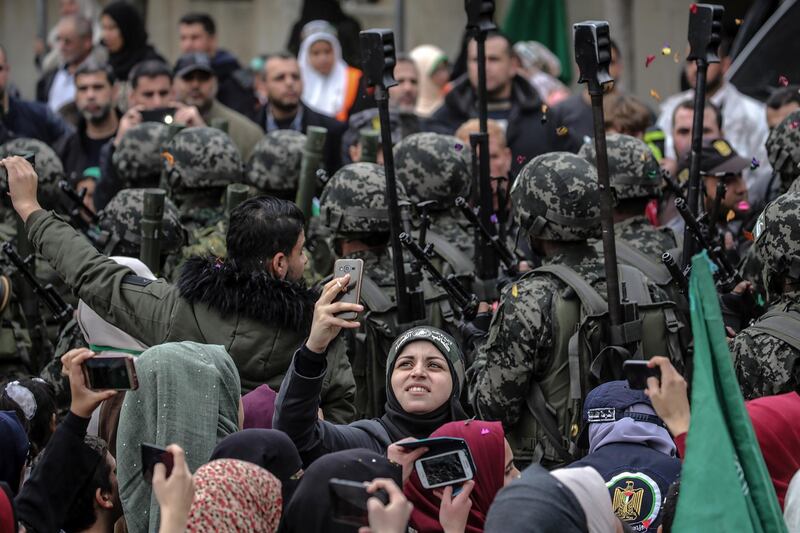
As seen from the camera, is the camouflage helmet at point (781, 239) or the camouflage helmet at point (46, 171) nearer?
the camouflage helmet at point (781, 239)

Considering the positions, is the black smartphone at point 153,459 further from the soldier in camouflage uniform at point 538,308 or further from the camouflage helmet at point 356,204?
the camouflage helmet at point 356,204

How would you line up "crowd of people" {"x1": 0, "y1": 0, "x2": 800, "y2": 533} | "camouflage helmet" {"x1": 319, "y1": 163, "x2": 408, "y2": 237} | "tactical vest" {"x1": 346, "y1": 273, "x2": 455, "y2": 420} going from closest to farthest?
"crowd of people" {"x1": 0, "y1": 0, "x2": 800, "y2": 533}, "tactical vest" {"x1": 346, "y1": 273, "x2": 455, "y2": 420}, "camouflage helmet" {"x1": 319, "y1": 163, "x2": 408, "y2": 237}


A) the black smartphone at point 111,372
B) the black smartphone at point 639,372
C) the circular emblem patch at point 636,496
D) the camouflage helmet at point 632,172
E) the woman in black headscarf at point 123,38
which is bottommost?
the circular emblem patch at point 636,496

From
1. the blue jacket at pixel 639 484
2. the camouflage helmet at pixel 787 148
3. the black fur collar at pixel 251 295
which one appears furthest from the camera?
the camouflage helmet at pixel 787 148

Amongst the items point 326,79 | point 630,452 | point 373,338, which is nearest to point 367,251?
point 373,338

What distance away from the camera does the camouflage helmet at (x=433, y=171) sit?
Answer: 8.31 metres

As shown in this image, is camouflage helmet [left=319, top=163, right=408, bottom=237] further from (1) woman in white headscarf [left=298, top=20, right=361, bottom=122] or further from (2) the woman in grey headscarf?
(1) woman in white headscarf [left=298, top=20, right=361, bottom=122]

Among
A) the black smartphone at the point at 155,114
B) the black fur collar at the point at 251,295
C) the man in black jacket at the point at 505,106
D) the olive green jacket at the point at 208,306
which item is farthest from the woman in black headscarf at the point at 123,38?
the black fur collar at the point at 251,295

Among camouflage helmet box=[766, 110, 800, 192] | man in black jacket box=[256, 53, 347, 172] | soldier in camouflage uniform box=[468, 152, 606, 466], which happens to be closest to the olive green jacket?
soldier in camouflage uniform box=[468, 152, 606, 466]

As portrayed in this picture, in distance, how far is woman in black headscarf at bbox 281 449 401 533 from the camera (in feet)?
13.5

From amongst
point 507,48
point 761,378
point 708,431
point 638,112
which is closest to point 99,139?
point 507,48

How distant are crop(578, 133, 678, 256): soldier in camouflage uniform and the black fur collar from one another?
2304 millimetres

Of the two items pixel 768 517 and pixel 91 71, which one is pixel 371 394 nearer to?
pixel 768 517

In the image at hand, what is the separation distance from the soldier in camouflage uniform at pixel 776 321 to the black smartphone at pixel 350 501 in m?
2.27
